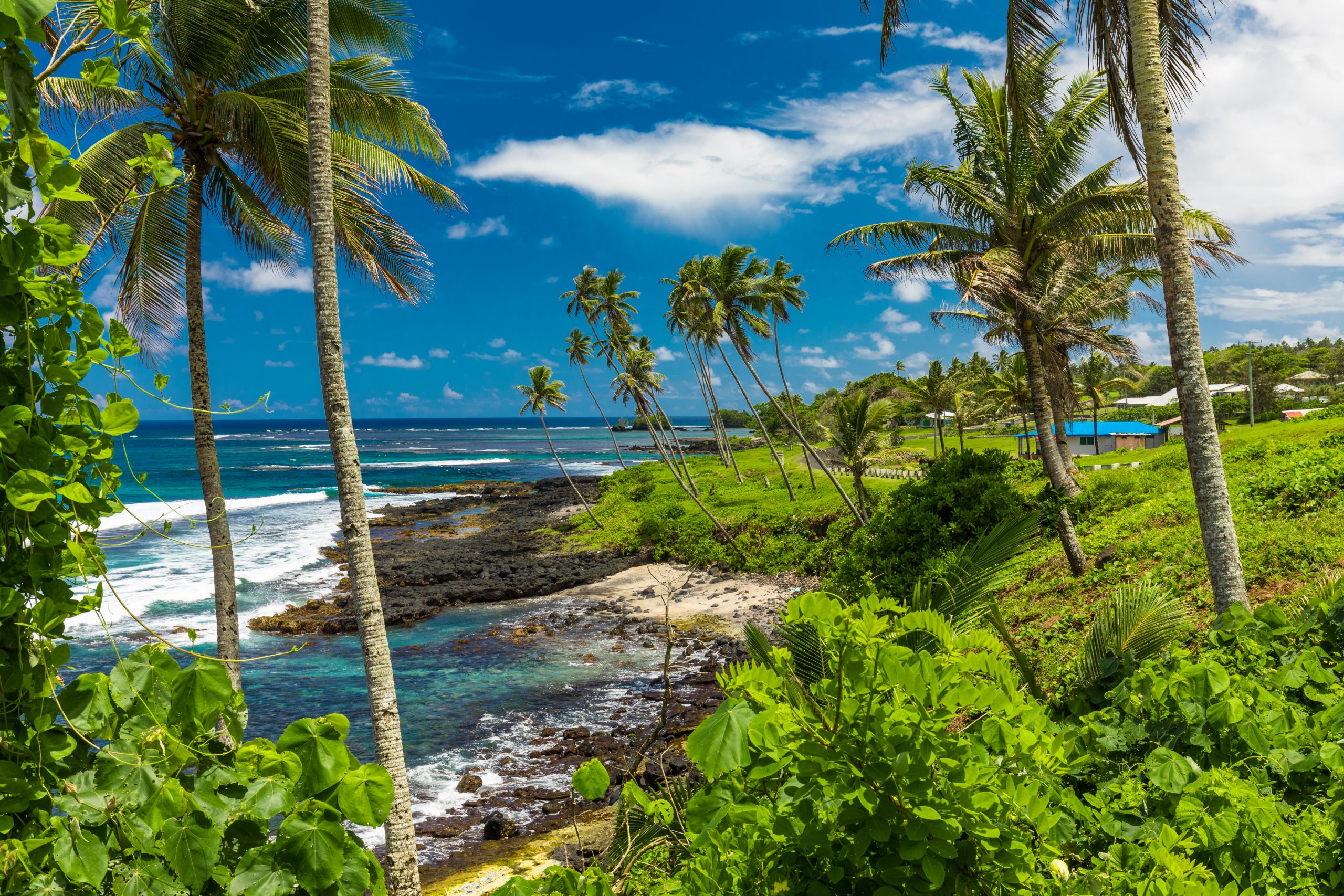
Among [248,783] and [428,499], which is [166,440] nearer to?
[428,499]

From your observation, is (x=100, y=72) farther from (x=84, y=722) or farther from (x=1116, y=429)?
(x=1116, y=429)

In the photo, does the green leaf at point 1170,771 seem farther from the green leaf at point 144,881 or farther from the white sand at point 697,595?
the white sand at point 697,595

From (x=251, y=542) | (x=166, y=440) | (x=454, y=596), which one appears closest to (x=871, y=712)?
(x=454, y=596)

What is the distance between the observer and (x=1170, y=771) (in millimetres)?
2340

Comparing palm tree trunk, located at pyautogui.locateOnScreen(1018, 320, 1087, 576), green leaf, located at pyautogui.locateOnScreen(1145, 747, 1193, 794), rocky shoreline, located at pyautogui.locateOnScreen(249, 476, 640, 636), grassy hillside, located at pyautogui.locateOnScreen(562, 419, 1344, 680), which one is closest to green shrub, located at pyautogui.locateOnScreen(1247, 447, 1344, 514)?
grassy hillside, located at pyautogui.locateOnScreen(562, 419, 1344, 680)

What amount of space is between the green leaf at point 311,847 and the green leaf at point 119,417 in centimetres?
87

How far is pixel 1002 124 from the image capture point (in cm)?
1119

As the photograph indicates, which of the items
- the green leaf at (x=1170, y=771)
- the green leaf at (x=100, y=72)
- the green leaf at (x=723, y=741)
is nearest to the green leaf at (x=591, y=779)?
the green leaf at (x=723, y=741)

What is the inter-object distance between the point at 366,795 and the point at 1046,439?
41.7 feet

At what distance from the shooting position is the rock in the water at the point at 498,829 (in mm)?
8930

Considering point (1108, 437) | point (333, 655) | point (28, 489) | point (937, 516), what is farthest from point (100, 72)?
point (1108, 437)

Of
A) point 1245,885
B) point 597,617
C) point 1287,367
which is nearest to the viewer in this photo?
point 1245,885

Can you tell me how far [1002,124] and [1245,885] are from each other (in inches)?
467

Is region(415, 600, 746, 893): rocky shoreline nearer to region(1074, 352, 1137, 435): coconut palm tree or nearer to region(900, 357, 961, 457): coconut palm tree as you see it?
region(900, 357, 961, 457): coconut palm tree
